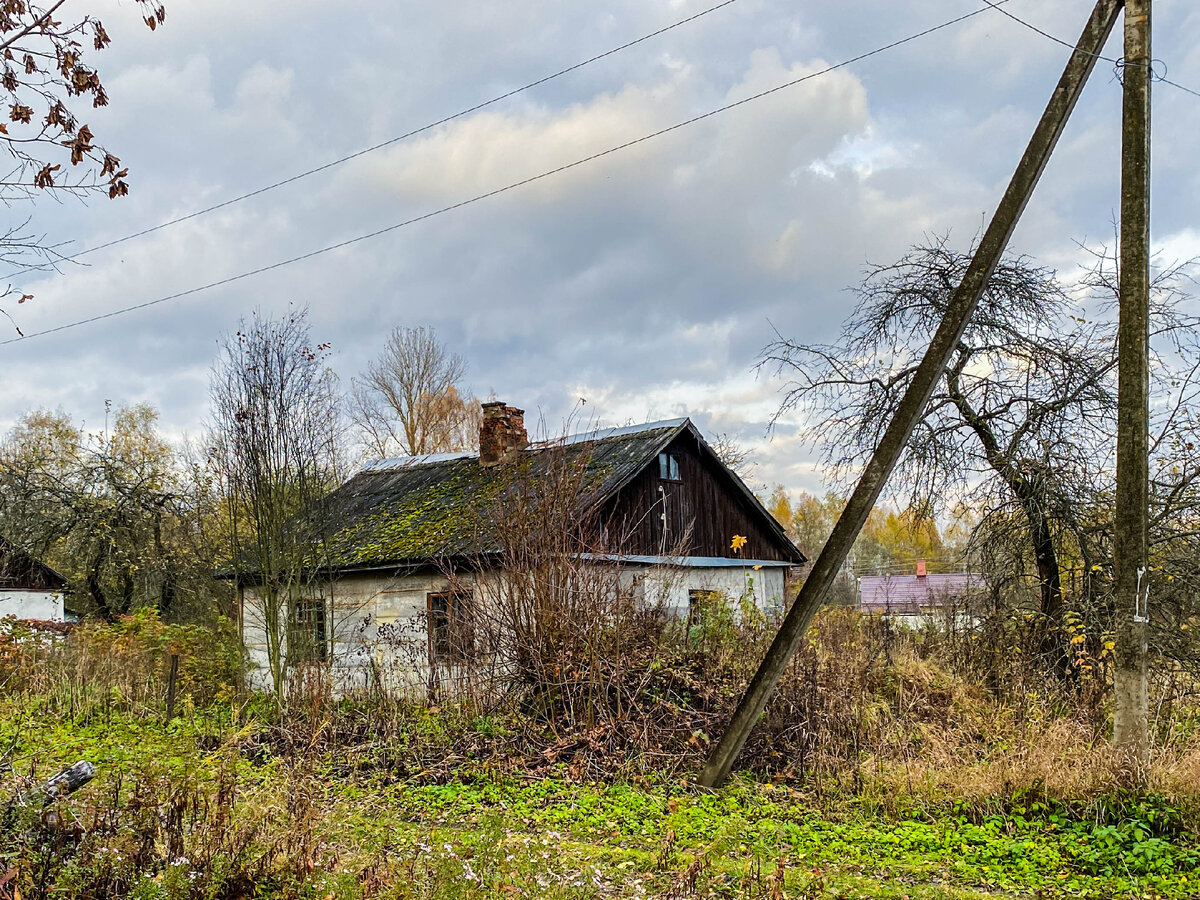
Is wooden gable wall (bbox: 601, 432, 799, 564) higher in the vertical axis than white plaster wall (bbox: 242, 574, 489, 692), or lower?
higher

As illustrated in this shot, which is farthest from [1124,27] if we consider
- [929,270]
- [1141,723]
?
[1141,723]

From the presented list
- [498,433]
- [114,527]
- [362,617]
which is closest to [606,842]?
[362,617]

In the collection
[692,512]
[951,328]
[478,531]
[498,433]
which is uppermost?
[498,433]

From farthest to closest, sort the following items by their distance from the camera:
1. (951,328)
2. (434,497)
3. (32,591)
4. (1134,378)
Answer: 1. (32,591)
2. (434,497)
3. (951,328)
4. (1134,378)

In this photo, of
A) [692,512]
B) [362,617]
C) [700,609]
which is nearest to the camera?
[700,609]

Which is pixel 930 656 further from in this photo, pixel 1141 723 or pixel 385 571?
pixel 385 571

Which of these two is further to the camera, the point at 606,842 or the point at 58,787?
the point at 606,842

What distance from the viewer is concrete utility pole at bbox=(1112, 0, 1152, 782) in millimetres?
6918

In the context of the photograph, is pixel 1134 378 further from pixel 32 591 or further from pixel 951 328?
pixel 32 591

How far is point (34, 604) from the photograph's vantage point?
1046 inches

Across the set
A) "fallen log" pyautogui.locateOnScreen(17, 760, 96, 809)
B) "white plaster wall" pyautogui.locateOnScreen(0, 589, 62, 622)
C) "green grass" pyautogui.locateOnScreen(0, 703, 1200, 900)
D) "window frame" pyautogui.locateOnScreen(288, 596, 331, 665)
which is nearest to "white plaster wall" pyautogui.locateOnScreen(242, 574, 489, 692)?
"window frame" pyautogui.locateOnScreen(288, 596, 331, 665)

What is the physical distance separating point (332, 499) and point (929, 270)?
960 centimetres

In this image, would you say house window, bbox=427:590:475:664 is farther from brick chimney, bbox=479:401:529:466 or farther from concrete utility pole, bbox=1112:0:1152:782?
brick chimney, bbox=479:401:529:466

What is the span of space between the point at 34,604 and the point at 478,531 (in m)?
21.6
